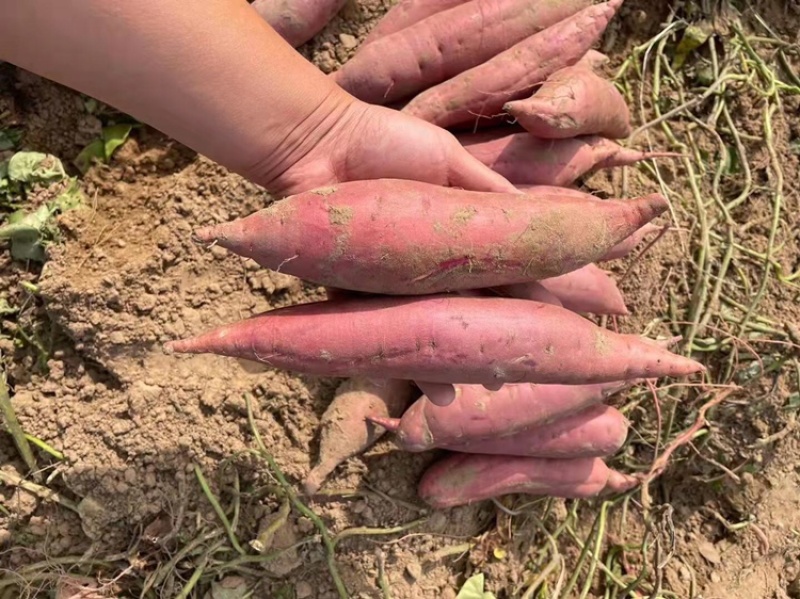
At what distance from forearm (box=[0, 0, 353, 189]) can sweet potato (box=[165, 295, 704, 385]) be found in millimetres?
309

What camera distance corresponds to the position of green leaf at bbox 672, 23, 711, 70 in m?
1.76

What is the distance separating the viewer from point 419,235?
1.06m

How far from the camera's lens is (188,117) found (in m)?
1.04

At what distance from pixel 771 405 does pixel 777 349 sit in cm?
16

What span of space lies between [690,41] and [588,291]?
91cm

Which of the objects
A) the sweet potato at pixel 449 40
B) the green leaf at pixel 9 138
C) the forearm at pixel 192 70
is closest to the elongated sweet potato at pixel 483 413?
the forearm at pixel 192 70

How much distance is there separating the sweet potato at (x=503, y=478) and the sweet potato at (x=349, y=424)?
0.18m

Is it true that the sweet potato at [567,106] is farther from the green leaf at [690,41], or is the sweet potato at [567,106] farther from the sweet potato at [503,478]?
the sweet potato at [503,478]

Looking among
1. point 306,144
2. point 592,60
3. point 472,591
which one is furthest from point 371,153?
point 472,591

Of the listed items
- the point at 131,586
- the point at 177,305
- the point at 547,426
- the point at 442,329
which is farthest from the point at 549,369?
the point at 131,586

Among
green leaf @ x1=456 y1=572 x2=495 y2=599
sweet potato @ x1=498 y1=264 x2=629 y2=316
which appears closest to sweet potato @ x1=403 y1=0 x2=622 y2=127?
sweet potato @ x1=498 y1=264 x2=629 y2=316

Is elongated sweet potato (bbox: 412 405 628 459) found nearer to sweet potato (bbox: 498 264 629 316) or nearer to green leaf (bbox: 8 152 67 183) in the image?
sweet potato (bbox: 498 264 629 316)

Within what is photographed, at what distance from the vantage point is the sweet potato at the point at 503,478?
144 cm

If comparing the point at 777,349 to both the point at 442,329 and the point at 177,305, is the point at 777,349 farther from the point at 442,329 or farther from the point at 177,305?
the point at 177,305
